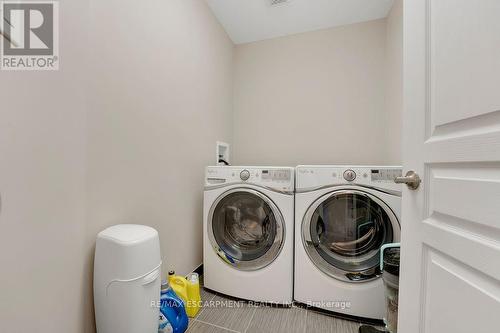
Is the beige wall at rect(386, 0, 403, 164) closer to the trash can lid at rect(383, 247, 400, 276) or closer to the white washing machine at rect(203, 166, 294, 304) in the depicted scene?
the trash can lid at rect(383, 247, 400, 276)

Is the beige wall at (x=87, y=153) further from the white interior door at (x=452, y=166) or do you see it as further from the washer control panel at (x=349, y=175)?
the white interior door at (x=452, y=166)

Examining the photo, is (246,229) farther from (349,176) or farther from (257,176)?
(349,176)

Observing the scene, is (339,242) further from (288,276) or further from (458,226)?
(458,226)

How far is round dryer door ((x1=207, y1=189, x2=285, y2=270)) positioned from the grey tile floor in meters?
0.27

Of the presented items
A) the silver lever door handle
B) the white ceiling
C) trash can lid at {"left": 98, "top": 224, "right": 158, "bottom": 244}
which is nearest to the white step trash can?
trash can lid at {"left": 98, "top": 224, "right": 158, "bottom": 244}

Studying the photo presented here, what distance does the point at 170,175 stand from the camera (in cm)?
143

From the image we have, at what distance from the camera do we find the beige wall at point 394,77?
167cm

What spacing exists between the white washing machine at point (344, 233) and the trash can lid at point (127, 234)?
909mm

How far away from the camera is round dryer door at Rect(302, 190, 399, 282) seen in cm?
127

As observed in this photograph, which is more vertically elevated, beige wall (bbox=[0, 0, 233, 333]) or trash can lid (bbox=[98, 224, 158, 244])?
beige wall (bbox=[0, 0, 233, 333])

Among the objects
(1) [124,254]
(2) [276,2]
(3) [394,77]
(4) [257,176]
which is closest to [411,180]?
(4) [257,176]

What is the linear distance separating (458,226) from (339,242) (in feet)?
2.97

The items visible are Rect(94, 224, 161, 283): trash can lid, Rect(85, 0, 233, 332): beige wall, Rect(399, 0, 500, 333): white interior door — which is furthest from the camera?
Rect(85, 0, 233, 332): beige wall

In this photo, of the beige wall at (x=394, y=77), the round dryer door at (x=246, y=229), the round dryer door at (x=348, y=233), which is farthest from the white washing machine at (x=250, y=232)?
the beige wall at (x=394, y=77)
